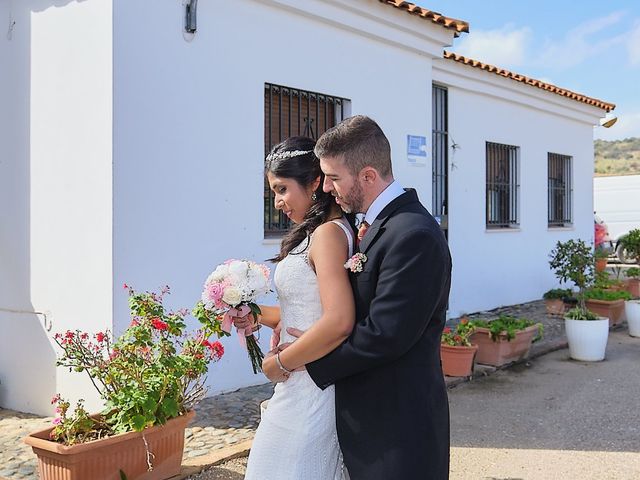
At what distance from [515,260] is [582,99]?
337 cm

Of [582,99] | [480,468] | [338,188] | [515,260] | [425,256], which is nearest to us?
[425,256]

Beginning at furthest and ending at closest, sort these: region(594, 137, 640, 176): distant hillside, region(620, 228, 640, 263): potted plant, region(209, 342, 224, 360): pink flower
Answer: region(594, 137, 640, 176): distant hillside, region(620, 228, 640, 263): potted plant, region(209, 342, 224, 360): pink flower

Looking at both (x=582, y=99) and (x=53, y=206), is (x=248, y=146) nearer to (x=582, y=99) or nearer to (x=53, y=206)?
(x=53, y=206)

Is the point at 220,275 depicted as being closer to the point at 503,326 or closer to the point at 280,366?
the point at 280,366

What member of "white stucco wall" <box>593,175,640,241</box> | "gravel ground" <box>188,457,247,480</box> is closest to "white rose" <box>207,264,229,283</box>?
"gravel ground" <box>188,457,247,480</box>

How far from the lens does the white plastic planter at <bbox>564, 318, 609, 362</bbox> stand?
7484mm

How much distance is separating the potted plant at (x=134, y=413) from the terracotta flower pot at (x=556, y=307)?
7.22 m

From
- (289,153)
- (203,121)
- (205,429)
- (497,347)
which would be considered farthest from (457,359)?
(289,153)

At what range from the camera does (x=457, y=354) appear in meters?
6.50

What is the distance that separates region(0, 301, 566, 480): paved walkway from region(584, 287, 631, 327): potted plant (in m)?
3.92

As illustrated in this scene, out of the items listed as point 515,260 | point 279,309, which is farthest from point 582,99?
point 279,309

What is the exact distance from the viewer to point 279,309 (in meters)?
2.68

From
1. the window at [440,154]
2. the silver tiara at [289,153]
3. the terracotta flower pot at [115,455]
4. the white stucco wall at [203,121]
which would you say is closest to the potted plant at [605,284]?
the window at [440,154]

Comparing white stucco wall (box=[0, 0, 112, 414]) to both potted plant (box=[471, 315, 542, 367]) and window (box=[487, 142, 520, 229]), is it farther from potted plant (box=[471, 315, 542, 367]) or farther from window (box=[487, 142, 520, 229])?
window (box=[487, 142, 520, 229])
